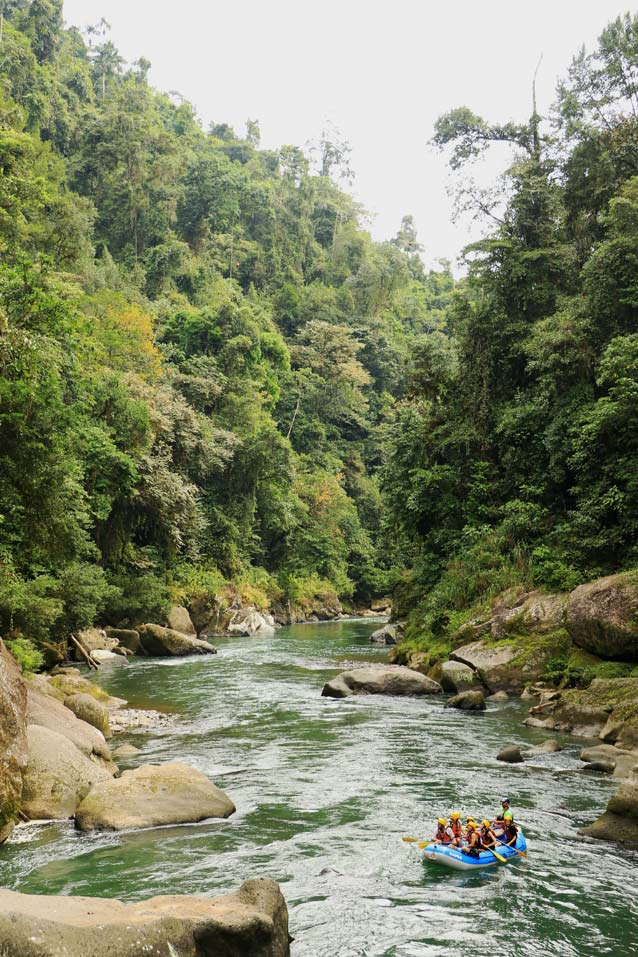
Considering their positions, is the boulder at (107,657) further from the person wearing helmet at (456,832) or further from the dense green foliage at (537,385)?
the person wearing helmet at (456,832)

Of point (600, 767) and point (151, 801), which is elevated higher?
point (151, 801)

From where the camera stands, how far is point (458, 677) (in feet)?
57.6

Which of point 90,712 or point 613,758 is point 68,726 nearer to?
point 90,712

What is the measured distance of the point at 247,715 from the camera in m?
15.8

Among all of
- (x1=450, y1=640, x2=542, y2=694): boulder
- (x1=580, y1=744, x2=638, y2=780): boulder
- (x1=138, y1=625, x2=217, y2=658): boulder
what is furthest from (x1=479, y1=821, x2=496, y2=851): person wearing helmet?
(x1=138, y1=625, x2=217, y2=658): boulder

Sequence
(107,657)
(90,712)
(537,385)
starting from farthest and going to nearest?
(107,657)
(537,385)
(90,712)

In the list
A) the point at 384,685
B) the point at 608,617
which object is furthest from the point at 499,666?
the point at 608,617

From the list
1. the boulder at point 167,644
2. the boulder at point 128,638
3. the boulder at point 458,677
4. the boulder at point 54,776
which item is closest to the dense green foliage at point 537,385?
the boulder at point 458,677

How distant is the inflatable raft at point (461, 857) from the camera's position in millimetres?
7473

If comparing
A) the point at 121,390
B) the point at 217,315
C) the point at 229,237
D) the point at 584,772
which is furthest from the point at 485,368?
the point at 229,237

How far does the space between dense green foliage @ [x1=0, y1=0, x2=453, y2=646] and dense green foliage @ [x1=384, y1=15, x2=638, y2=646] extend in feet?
13.6

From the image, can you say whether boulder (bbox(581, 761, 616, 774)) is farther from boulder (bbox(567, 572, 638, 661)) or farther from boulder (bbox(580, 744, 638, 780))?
boulder (bbox(567, 572, 638, 661))

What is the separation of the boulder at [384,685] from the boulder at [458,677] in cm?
29

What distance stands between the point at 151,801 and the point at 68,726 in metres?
2.94
